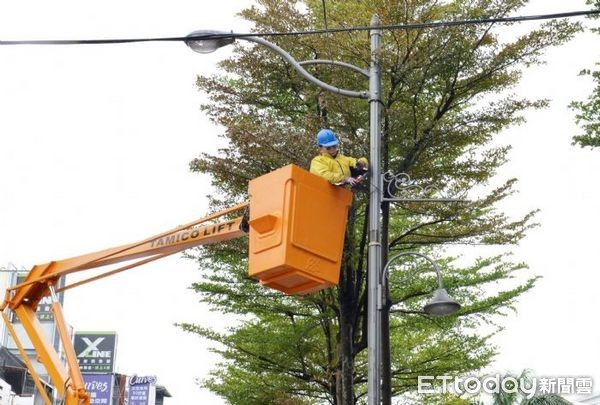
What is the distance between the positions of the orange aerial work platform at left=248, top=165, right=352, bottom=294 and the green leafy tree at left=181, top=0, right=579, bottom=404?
6.21 meters

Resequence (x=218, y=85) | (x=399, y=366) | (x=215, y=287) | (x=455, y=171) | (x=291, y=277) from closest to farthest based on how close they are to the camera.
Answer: (x=291, y=277), (x=455, y=171), (x=218, y=85), (x=215, y=287), (x=399, y=366)

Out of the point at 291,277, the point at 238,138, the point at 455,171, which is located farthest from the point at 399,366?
the point at 291,277

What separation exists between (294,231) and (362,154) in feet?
23.8

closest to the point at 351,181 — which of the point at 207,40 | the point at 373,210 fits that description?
the point at 373,210

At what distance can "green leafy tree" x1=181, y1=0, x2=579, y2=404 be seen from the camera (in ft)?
49.7

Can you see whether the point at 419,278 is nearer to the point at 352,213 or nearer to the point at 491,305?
the point at 491,305

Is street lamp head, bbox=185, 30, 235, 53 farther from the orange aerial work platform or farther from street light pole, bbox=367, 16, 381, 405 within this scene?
the orange aerial work platform

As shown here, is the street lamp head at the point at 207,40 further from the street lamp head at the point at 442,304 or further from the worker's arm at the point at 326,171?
the street lamp head at the point at 442,304

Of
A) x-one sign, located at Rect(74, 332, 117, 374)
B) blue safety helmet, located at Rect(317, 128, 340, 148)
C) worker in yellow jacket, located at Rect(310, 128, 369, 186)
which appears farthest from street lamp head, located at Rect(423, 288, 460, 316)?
x-one sign, located at Rect(74, 332, 117, 374)

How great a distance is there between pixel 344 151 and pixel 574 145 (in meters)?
3.89

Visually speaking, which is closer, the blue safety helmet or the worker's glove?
the worker's glove

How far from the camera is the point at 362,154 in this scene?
15.6 metres

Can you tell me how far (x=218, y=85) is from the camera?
698 inches

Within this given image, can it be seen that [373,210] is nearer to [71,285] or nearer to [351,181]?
[351,181]
